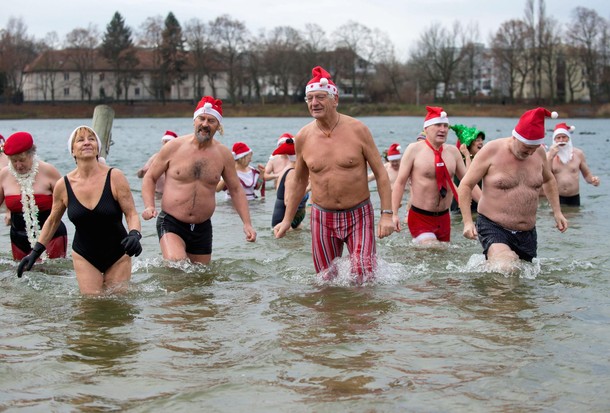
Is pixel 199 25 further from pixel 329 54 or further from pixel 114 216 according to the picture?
pixel 114 216

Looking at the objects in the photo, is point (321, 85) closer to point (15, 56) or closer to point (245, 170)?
point (245, 170)

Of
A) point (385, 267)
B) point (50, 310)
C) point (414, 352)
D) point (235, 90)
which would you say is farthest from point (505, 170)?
point (235, 90)

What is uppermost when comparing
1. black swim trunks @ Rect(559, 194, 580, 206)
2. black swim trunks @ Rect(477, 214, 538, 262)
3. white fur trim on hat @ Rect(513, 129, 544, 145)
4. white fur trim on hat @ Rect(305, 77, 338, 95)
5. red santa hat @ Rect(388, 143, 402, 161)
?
white fur trim on hat @ Rect(305, 77, 338, 95)

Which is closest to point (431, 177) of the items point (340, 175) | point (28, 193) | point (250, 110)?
point (340, 175)

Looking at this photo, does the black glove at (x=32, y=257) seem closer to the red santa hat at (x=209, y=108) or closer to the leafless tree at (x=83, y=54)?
the red santa hat at (x=209, y=108)

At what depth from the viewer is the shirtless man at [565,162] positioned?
1362 cm

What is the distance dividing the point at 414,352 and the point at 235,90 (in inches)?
3650

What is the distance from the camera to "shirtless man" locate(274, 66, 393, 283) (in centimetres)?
702

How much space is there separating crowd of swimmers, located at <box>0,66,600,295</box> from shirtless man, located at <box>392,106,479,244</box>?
1.71 ft

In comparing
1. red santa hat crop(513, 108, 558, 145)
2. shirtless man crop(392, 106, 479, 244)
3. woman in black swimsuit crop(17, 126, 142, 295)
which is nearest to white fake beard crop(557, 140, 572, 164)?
shirtless man crop(392, 106, 479, 244)

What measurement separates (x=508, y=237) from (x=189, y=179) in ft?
9.83

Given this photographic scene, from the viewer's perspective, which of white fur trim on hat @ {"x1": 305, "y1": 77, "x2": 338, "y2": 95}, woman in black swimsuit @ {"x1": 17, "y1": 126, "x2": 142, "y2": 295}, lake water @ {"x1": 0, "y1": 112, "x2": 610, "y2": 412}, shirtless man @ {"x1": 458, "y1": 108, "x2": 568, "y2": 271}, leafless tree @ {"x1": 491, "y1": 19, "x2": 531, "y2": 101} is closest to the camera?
lake water @ {"x1": 0, "y1": 112, "x2": 610, "y2": 412}

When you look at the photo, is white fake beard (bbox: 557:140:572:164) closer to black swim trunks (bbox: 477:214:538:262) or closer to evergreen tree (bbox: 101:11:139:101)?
black swim trunks (bbox: 477:214:538:262)

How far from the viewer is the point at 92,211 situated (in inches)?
259
